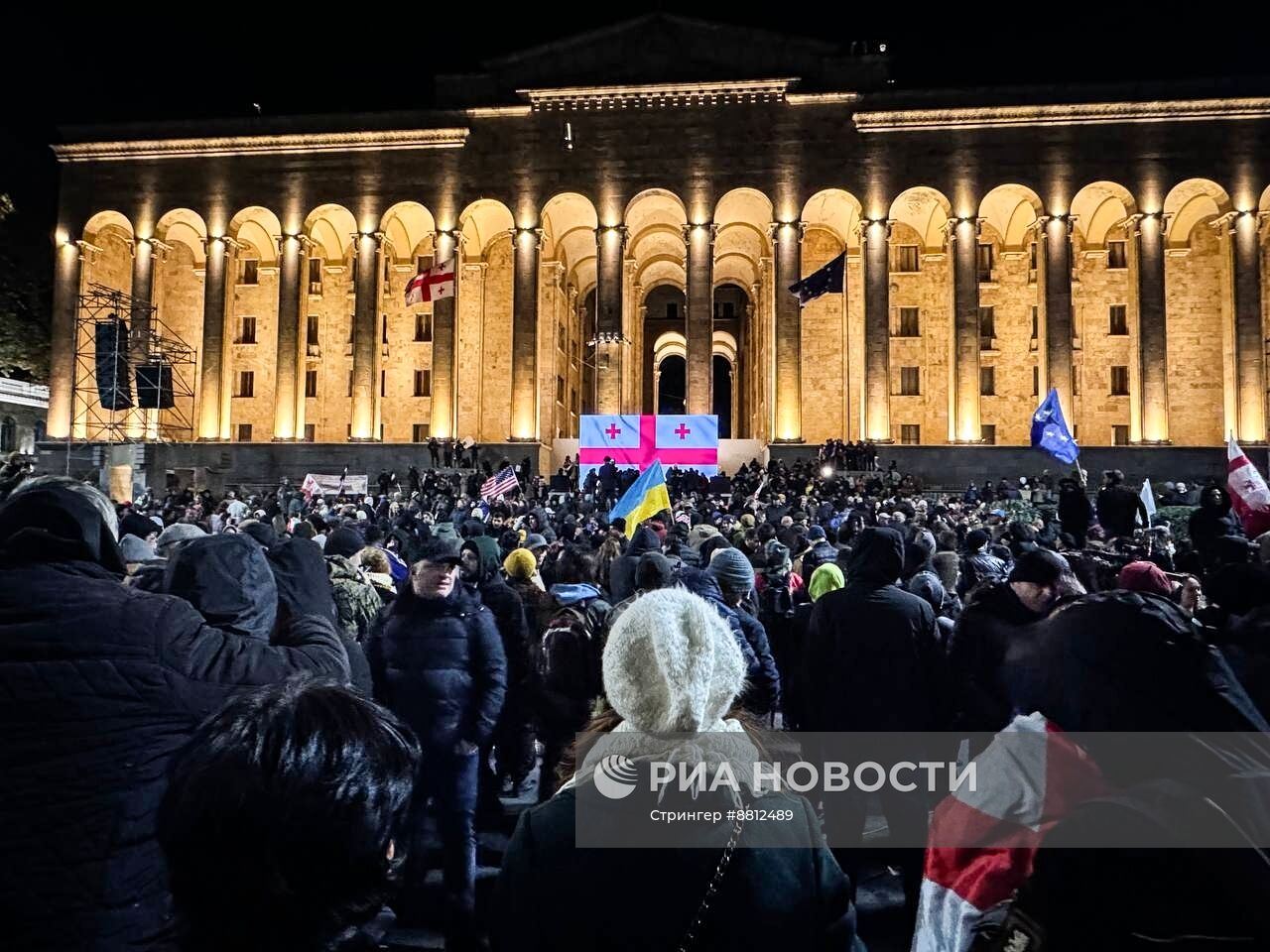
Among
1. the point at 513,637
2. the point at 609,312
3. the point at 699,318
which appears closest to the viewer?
the point at 513,637

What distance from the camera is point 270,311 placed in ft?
123

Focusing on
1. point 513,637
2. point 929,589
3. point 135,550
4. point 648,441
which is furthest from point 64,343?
point 929,589

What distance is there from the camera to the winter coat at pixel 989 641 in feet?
12.9

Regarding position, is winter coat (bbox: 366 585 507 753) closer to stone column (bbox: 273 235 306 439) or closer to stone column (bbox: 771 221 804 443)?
A: stone column (bbox: 771 221 804 443)

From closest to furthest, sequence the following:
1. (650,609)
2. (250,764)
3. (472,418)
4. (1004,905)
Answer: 1. (250,764)
2. (1004,905)
3. (650,609)
4. (472,418)

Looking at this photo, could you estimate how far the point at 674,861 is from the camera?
165 cm

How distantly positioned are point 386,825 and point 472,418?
35.9 meters

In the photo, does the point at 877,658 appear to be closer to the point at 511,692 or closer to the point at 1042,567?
the point at 1042,567

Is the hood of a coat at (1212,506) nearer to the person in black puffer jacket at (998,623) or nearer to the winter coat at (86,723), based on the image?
the person in black puffer jacket at (998,623)

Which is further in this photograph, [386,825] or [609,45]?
[609,45]

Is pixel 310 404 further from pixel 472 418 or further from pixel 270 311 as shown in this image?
pixel 472 418

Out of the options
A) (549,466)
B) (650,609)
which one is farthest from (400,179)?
(650,609)

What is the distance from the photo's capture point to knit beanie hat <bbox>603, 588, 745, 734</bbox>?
1755 mm

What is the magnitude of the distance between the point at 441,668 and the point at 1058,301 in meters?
31.5
